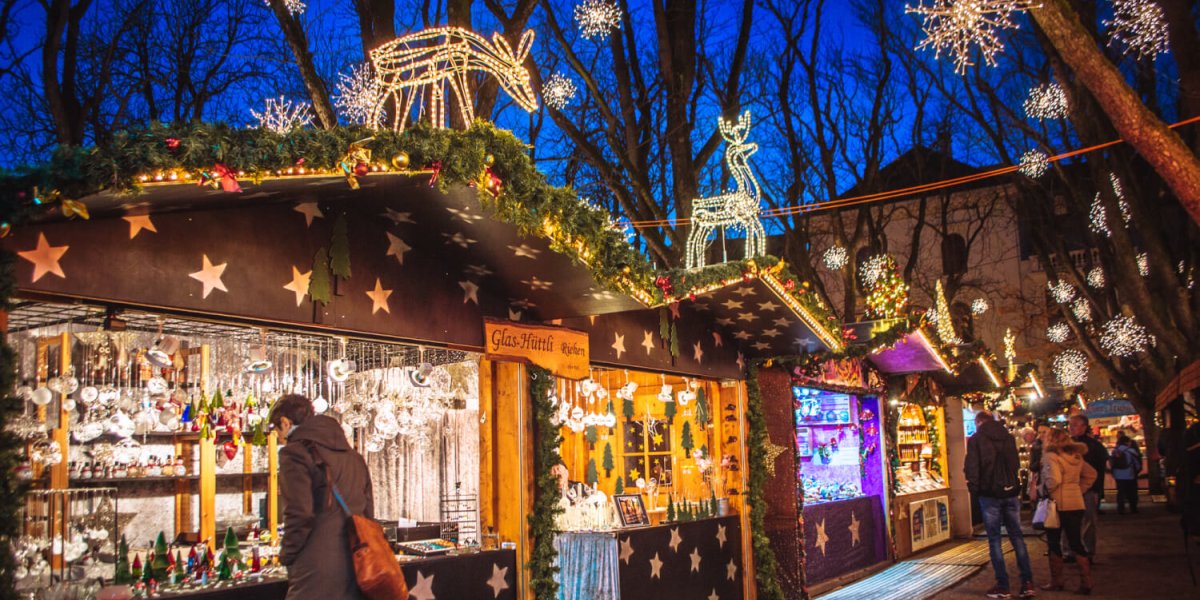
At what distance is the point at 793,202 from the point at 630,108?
6.36 meters

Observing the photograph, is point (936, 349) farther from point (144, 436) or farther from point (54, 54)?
point (54, 54)

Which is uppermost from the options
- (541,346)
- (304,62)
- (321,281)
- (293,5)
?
(293,5)

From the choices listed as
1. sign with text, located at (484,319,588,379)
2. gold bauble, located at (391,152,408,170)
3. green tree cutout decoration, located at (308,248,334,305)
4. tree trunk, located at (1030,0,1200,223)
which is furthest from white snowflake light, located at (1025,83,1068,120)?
gold bauble, located at (391,152,408,170)

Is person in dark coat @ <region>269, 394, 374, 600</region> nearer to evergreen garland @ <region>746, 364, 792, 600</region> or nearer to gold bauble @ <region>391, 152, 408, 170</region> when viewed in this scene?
gold bauble @ <region>391, 152, 408, 170</region>

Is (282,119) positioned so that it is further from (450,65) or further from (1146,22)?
(1146,22)

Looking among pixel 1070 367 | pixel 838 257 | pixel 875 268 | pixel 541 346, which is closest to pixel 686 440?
pixel 541 346

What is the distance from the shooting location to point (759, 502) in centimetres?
Result: 911

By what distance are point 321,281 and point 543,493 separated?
242 centimetres

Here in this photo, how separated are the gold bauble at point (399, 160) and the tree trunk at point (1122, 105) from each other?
231 inches

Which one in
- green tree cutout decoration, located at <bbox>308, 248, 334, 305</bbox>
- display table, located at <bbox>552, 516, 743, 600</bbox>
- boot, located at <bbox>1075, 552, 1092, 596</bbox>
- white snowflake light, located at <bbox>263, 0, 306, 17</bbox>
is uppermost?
white snowflake light, located at <bbox>263, 0, 306, 17</bbox>

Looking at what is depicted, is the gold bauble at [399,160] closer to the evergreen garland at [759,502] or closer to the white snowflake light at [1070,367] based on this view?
the evergreen garland at [759,502]

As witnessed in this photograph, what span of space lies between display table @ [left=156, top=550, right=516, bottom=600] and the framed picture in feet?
4.85

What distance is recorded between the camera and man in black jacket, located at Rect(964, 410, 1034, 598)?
899 centimetres

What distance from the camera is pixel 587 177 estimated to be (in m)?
16.7
